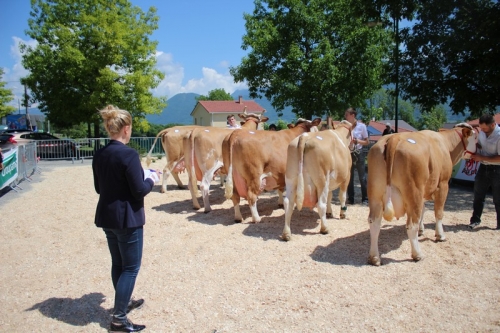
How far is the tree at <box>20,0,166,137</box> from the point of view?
22578 millimetres

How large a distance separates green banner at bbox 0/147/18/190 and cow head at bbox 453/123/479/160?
11037 mm

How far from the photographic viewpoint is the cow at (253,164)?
7.27 metres

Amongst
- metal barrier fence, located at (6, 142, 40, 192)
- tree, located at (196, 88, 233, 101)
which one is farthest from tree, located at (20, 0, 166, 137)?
tree, located at (196, 88, 233, 101)

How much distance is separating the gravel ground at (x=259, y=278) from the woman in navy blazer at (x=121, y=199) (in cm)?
51

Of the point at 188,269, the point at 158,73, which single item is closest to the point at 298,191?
the point at 188,269

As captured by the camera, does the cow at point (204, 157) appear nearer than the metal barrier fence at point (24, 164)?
Yes

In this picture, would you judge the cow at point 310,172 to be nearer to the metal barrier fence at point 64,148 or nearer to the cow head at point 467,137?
the cow head at point 467,137

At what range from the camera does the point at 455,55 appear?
11.1 metres

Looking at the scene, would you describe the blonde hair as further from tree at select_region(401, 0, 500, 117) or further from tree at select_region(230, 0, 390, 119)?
tree at select_region(230, 0, 390, 119)

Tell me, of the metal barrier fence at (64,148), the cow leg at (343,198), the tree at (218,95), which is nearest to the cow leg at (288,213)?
the cow leg at (343,198)

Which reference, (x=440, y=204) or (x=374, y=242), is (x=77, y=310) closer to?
(x=374, y=242)

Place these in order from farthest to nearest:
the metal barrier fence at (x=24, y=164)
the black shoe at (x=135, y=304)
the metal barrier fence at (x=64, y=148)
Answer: the metal barrier fence at (x=64, y=148), the metal barrier fence at (x=24, y=164), the black shoe at (x=135, y=304)

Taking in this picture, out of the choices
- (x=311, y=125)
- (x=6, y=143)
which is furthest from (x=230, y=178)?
(x=6, y=143)

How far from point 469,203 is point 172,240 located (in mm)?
7088
